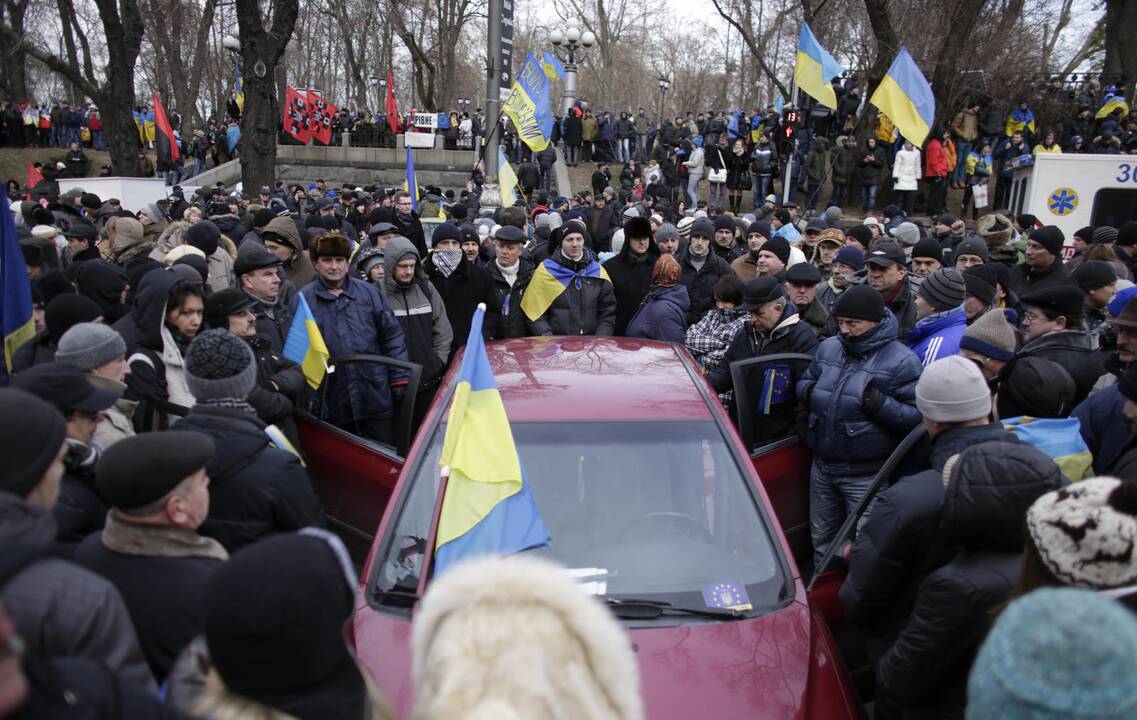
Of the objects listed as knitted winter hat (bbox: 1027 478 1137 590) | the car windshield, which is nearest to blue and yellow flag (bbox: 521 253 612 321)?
the car windshield

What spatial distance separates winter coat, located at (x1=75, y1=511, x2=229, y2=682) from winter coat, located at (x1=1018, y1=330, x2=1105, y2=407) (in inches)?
158

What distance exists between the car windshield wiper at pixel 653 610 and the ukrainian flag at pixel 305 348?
263 centimetres

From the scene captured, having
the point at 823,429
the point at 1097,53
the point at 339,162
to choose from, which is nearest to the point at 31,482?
the point at 823,429

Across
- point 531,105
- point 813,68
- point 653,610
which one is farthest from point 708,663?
point 813,68

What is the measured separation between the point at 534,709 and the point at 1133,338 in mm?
4117

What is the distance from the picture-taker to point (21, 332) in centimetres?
411

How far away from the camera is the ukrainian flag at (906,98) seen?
9828mm

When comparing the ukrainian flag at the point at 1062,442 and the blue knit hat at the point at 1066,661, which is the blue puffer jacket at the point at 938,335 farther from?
the blue knit hat at the point at 1066,661

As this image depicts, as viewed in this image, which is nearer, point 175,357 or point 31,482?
point 31,482

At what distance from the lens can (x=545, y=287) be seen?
6422mm

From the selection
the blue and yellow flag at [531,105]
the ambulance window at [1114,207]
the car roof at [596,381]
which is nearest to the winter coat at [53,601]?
the car roof at [596,381]

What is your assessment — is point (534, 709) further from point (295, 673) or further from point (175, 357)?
point (175, 357)

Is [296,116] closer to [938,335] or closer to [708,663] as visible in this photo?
→ [938,335]

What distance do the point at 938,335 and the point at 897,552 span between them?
263cm
